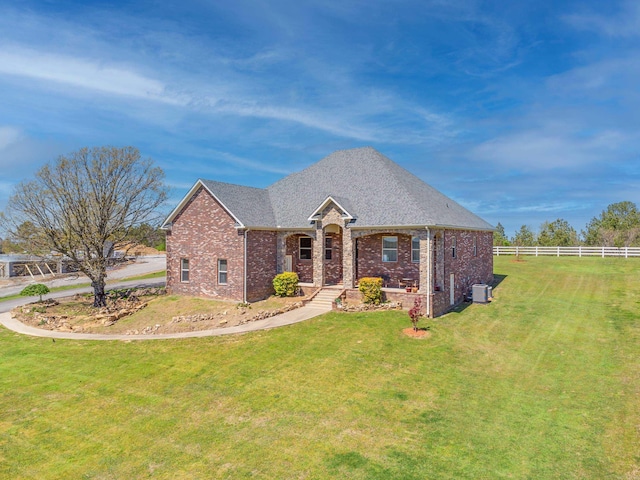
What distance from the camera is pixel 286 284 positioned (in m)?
23.3

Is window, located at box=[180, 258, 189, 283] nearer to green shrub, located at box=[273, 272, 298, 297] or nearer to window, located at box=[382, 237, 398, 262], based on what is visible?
green shrub, located at box=[273, 272, 298, 297]

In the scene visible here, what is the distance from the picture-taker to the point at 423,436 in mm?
9219

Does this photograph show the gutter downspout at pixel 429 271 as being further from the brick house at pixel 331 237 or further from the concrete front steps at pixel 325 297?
the concrete front steps at pixel 325 297

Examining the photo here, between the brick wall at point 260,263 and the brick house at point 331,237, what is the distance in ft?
0.20

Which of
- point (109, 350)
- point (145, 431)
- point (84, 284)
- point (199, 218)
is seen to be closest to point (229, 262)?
point (199, 218)

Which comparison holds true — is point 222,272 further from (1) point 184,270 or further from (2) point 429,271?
(2) point 429,271

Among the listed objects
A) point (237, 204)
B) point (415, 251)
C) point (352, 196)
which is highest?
point (352, 196)

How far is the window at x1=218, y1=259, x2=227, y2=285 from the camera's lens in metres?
23.4

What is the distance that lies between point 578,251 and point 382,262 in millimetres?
29098

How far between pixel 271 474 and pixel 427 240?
1411 cm

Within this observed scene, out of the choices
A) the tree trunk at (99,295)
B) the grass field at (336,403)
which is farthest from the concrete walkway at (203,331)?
the tree trunk at (99,295)

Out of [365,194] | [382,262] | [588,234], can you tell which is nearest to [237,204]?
[365,194]

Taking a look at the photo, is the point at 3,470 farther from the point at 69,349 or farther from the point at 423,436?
the point at 423,436

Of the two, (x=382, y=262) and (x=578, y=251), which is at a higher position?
(x=578, y=251)
